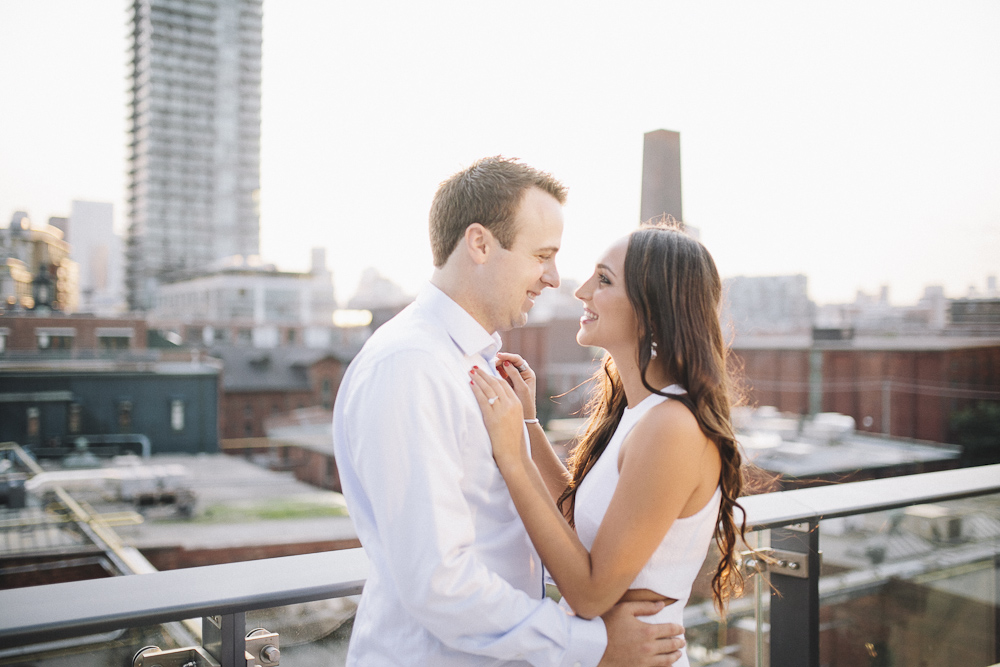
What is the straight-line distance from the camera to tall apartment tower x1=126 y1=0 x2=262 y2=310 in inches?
2847

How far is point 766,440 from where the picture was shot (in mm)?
20406

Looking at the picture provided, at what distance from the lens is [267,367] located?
1567 inches

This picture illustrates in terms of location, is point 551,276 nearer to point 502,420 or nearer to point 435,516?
point 502,420

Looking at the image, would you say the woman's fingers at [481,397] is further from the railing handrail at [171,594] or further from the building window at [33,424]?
the building window at [33,424]

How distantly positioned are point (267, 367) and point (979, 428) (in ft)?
113

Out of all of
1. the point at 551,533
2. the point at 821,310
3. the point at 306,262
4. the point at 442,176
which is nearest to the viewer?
the point at 551,533

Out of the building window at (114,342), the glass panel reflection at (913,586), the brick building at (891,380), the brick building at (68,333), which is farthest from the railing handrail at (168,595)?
the building window at (114,342)

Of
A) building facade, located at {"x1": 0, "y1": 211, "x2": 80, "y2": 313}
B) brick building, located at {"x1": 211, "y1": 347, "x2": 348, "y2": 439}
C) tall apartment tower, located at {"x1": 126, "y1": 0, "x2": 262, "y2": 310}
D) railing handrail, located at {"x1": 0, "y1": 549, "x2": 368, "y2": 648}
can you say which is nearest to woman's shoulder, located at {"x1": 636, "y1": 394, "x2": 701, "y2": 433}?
railing handrail, located at {"x1": 0, "y1": 549, "x2": 368, "y2": 648}

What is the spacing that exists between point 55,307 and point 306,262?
122 feet

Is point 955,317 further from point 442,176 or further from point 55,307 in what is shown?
point 55,307

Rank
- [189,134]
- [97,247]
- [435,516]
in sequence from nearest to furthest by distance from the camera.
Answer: [435,516] < [189,134] < [97,247]

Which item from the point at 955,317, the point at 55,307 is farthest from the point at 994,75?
the point at 55,307

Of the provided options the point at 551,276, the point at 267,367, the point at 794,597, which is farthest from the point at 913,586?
the point at 267,367

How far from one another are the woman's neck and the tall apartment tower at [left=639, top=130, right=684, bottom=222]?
2355 mm
